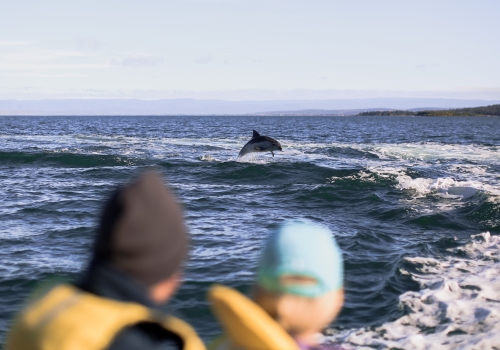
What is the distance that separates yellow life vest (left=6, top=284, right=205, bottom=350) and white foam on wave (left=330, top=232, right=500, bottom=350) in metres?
5.33

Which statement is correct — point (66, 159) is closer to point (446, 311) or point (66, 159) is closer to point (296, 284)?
point (446, 311)

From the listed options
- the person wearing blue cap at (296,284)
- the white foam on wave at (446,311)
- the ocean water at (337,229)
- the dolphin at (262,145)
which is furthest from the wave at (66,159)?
the person wearing blue cap at (296,284)

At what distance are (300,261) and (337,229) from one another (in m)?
11.0

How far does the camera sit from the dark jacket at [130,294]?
2.25 m

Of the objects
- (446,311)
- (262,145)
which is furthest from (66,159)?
(446,311)

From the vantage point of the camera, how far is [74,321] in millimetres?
2119

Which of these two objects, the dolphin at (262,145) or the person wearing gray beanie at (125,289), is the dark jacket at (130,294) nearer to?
the person wearing gray beanie at (125,289)

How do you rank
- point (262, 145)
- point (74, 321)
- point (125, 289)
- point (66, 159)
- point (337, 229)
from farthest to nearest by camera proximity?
point (66, 159)
point (262, 145)
point (337, 229)
point (125, 289)
point (74, 321)

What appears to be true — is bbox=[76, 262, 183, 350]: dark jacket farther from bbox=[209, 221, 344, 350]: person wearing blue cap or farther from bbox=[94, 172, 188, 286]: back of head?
bbox=[209, 221, 344, 350]: person wearing blue cap

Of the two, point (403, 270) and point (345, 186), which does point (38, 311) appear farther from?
point (345, 186)

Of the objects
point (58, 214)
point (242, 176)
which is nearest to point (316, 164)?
point (242, 176)

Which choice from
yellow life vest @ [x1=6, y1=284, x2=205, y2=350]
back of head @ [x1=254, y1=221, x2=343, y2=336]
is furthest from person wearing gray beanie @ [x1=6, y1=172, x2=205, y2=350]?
back of head @ [x1=254, y1=221, x2=343, y2=336]

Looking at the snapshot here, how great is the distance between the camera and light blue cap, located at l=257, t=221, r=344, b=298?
2.59 meters

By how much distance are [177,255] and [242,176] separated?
67.0 feet
